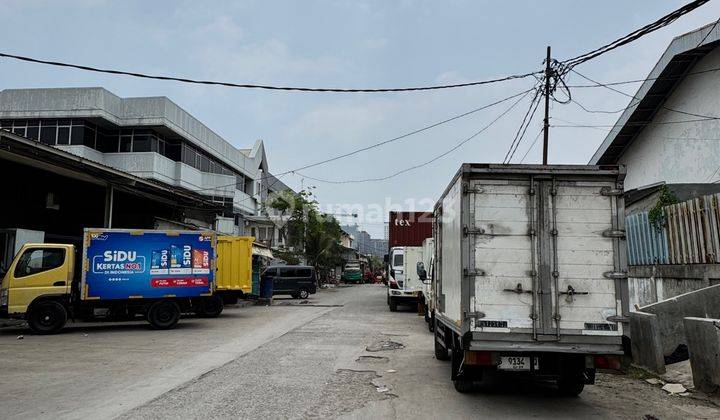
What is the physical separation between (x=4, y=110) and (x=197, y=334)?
24.9 meters

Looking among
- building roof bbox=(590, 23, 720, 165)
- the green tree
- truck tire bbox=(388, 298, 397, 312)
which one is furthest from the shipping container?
the green tree

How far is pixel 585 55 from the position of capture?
484 inches

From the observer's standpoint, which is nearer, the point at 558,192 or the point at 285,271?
the point at 558,192

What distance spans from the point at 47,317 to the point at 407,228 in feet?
49.3

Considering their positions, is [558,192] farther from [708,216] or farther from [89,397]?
[89,397]

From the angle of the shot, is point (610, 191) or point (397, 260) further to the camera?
point (397, 260)

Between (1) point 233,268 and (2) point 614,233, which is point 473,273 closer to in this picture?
(2) point 614,233

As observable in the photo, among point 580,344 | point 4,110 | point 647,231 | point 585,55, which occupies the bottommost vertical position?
point 580,344

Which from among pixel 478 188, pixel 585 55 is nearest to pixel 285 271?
pixel 585 55

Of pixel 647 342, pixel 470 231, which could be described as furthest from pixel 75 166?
pixel 647 342

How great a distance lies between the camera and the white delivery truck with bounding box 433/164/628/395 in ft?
21.4

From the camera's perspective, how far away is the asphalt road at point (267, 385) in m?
6.53

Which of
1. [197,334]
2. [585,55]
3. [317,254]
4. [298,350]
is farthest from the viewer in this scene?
[317,254]

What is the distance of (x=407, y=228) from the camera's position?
81.6ft
